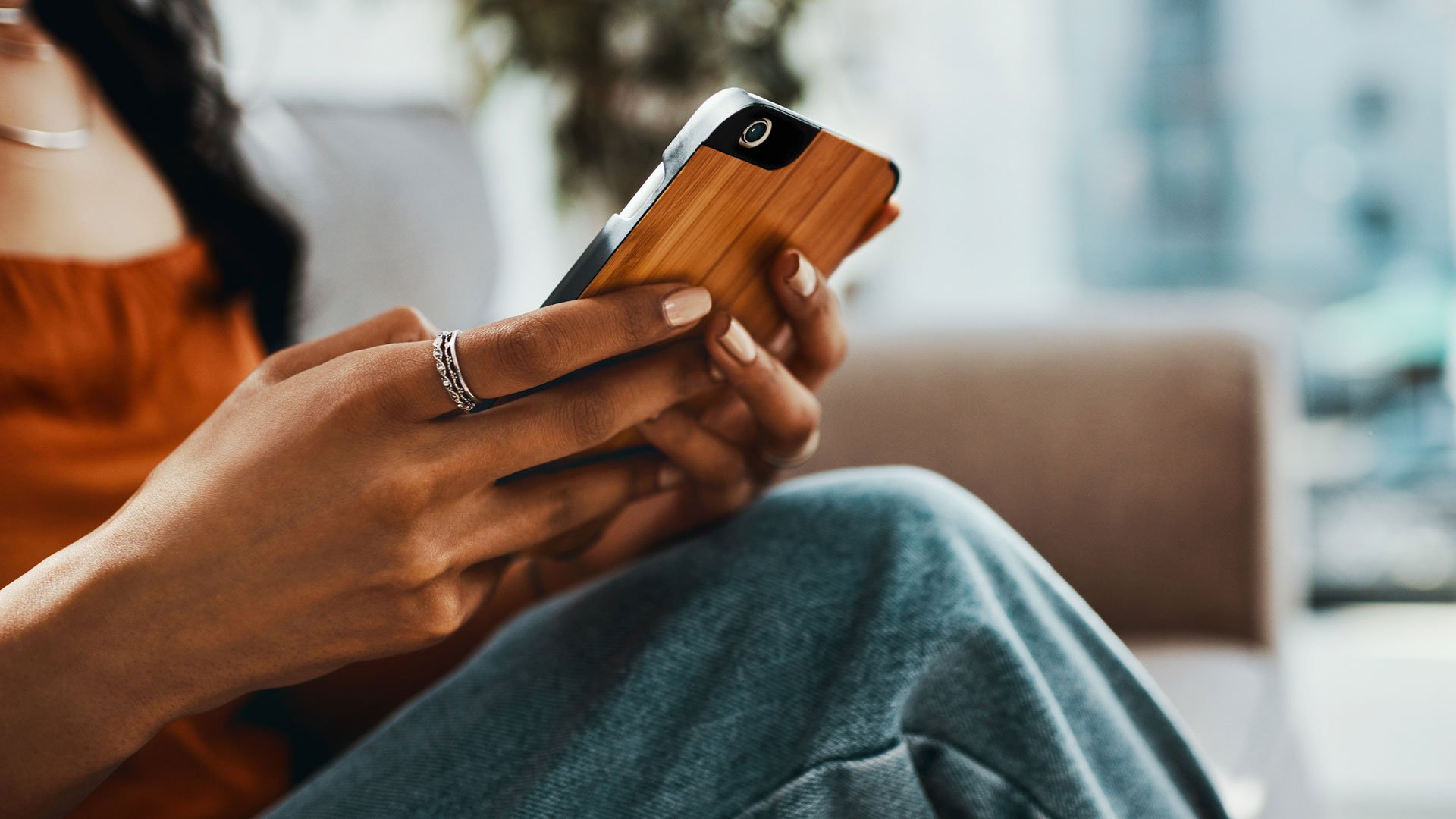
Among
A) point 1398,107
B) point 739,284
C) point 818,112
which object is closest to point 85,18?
point 739,284

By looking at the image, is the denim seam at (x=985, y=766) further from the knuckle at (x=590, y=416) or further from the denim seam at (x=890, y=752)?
the knuckle at (x=590, y=416)

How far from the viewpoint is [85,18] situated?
25.8 inches

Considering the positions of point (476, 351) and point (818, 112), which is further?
point (818, 112)

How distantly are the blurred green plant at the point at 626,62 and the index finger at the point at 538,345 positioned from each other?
4.31 ft

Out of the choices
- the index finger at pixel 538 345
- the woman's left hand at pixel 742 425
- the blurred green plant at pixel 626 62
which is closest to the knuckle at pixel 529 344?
the index finger at pixel 538 345

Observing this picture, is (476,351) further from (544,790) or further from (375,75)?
(375,75)

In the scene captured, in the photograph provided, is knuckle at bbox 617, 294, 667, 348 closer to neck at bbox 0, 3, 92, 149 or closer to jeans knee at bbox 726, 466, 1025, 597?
jeans knee at bbox 726, 466, 1025, 597

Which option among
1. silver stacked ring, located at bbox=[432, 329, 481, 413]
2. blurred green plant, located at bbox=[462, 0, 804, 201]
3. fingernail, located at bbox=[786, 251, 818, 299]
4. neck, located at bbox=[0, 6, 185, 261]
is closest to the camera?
silver stacked ring, located at bbox=[432, 329, 481, 413]

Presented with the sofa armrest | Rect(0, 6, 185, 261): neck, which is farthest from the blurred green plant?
Rect(0, 6, 185, 261): neck

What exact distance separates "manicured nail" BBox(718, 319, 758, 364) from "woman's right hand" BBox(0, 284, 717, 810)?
0.16 feet

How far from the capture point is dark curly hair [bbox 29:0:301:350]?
0.66 metres

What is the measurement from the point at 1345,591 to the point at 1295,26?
0.99 metres

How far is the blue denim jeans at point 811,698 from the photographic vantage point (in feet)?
1.36

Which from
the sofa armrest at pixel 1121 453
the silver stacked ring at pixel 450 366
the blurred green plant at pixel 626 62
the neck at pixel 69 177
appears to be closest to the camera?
the silver stacked ring at pixel 450 366
